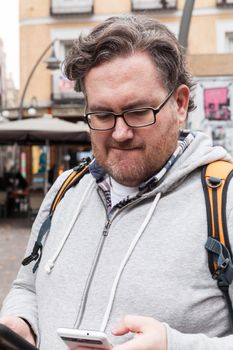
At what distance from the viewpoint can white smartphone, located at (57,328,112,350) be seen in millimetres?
1325

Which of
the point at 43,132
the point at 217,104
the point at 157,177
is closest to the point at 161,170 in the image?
the point at 157,177

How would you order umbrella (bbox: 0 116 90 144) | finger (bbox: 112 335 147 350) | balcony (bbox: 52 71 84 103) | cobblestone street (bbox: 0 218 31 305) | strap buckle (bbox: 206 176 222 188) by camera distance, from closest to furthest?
finger (bbox: 112 335 147 350) → strap buckle (bbox: 206 176 222 188) → cobblestone street (bbox: 0 218 31 305) → umbrella (bbox: 0 116 90 144) → balcony (bbox: 52 71 84 103)

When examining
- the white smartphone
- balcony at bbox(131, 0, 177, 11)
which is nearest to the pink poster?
the white smartphone

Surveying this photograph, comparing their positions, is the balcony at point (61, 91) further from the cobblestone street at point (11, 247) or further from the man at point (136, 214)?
the man at point (136, 214)

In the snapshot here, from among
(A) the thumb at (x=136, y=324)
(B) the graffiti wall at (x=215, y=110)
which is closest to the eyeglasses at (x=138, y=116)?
(A) the thumb at (x=136, y=324)

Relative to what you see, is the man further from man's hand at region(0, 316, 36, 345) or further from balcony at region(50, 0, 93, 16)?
balcony at region(50, 0, 93, 16)

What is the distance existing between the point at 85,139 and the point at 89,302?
33.1 ft

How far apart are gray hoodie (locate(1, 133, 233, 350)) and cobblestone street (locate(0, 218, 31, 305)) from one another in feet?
14.6

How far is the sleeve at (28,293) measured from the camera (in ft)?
5.90

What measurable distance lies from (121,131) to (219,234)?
366 mm

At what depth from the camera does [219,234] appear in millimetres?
1452

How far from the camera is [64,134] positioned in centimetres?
1163

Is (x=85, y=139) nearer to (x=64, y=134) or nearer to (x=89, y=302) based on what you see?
(x=64, y=134)

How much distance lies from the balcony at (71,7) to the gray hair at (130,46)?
18.9 m
